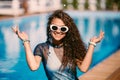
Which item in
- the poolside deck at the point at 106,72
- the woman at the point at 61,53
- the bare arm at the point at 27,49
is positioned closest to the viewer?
the bare arm at the point at 27,49

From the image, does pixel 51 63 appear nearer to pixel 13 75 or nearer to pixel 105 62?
pixel 13 75

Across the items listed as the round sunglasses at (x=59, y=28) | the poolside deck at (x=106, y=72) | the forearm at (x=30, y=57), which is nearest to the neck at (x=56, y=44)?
the round sunglasses at (x=59, y=28)

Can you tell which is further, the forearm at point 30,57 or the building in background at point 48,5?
the building in background at point 48,5

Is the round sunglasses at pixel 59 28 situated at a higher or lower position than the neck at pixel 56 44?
higher

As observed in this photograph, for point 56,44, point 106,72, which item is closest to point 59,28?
point 56,44

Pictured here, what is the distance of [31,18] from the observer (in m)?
18.5

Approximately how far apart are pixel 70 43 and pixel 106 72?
2.52 metres

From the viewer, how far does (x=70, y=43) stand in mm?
3535

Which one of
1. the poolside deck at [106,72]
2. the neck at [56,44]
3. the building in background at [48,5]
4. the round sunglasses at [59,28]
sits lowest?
the building in background at [48,5]

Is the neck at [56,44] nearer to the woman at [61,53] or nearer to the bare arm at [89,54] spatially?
the woman at [61,53]

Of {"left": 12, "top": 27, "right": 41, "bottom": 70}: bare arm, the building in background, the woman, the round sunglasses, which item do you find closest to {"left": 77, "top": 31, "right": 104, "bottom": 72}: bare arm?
the woman

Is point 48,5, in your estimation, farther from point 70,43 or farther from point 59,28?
point 59,28

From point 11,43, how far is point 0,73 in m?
4.20

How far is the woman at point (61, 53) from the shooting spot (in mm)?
3326
